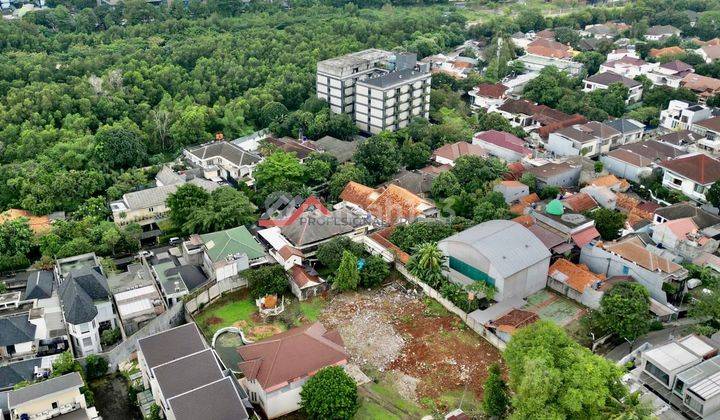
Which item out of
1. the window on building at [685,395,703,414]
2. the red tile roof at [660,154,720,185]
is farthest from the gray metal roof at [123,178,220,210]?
the red tile roof at [660,154,720,185]

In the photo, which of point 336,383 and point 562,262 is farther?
point 562,262

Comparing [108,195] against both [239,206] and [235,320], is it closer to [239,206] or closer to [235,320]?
[239,206]

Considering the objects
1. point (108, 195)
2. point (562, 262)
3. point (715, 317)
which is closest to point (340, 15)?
point (108, 195)

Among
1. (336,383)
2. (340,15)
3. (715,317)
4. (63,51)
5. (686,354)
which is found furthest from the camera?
(340,15)

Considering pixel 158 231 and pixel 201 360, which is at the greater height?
pixel 201 360

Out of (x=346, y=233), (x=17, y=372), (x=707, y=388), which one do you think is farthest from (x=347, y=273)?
(x=707, y=388)

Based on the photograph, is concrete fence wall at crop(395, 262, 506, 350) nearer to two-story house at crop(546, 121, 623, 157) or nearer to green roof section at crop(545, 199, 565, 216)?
green roof section at crop(545, 199, 565, 216)

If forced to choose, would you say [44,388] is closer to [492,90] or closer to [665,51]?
[492,90]
